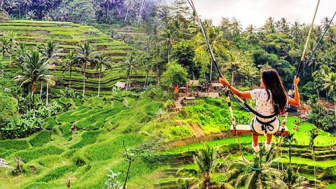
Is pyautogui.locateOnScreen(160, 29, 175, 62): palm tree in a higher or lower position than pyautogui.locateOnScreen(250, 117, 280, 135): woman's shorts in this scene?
higher

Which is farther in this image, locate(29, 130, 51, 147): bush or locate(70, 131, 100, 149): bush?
locate(29, 130, 51, 147): bush

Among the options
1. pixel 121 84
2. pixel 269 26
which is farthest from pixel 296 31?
pixel 121 84

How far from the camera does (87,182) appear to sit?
850 centimetres

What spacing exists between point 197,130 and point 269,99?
12.4 metres

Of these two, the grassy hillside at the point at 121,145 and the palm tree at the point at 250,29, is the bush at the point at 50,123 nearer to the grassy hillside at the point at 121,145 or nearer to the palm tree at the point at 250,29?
Result: the grassy hillside at the point at 121,145

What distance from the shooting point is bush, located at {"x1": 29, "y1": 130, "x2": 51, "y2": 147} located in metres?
12.4

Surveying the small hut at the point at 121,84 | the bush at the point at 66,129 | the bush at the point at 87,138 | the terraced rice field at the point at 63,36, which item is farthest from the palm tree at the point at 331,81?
the bush at the point at 66,129

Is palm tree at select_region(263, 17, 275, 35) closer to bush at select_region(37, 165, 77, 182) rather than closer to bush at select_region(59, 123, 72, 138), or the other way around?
bush at select_region(59, 123, 72, 138)

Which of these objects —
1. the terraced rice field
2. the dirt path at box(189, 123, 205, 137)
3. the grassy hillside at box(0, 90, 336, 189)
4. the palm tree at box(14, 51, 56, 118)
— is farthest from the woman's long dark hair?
the terraced rice field

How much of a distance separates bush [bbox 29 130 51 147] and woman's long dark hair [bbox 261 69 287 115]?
11.9 metres

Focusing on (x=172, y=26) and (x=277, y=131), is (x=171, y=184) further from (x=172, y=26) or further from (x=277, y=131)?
(x=172, y=26)

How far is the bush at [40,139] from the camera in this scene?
12.4m

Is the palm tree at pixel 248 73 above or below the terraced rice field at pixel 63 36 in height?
below

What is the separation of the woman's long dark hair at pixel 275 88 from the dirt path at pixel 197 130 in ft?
39.9
